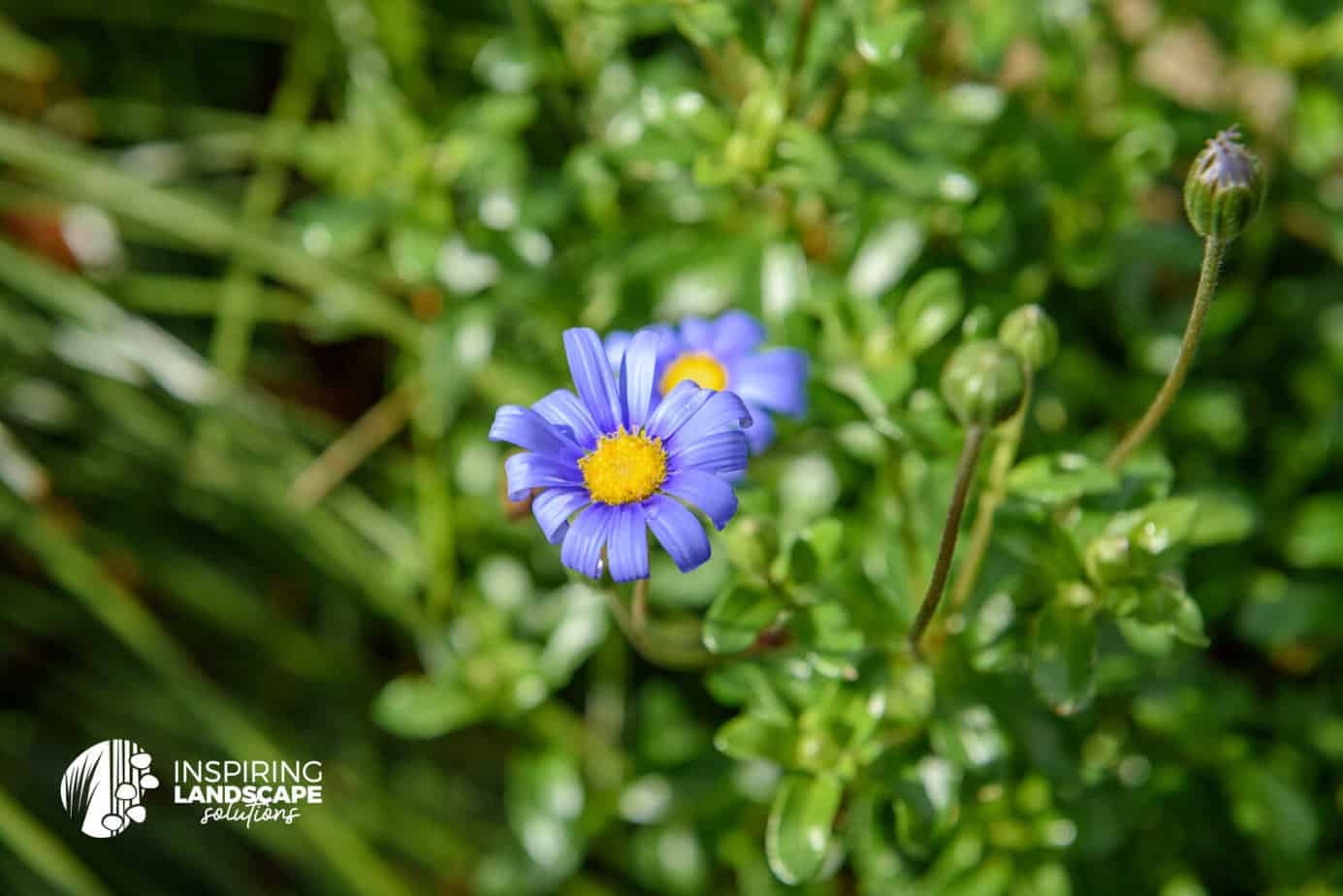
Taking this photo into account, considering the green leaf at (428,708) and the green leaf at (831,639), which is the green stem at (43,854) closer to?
the green leaf at (428,708)

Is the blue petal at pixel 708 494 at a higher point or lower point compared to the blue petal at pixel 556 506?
lower

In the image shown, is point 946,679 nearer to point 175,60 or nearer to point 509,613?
point 509,613

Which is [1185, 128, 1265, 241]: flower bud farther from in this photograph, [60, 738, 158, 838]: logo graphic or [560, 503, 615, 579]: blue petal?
[60, 738, 158, 838]: logo graphic

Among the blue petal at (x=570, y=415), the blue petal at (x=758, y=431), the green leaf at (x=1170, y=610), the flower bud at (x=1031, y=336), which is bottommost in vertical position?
the green leaf at (x=1170, y=610)

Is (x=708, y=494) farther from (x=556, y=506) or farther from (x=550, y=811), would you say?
(x=550, y=811)

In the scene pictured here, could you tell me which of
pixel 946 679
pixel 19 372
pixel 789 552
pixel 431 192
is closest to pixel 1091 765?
pixel 946 679

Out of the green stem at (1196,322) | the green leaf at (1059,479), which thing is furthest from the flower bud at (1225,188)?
the green leaf at (1059,479)
